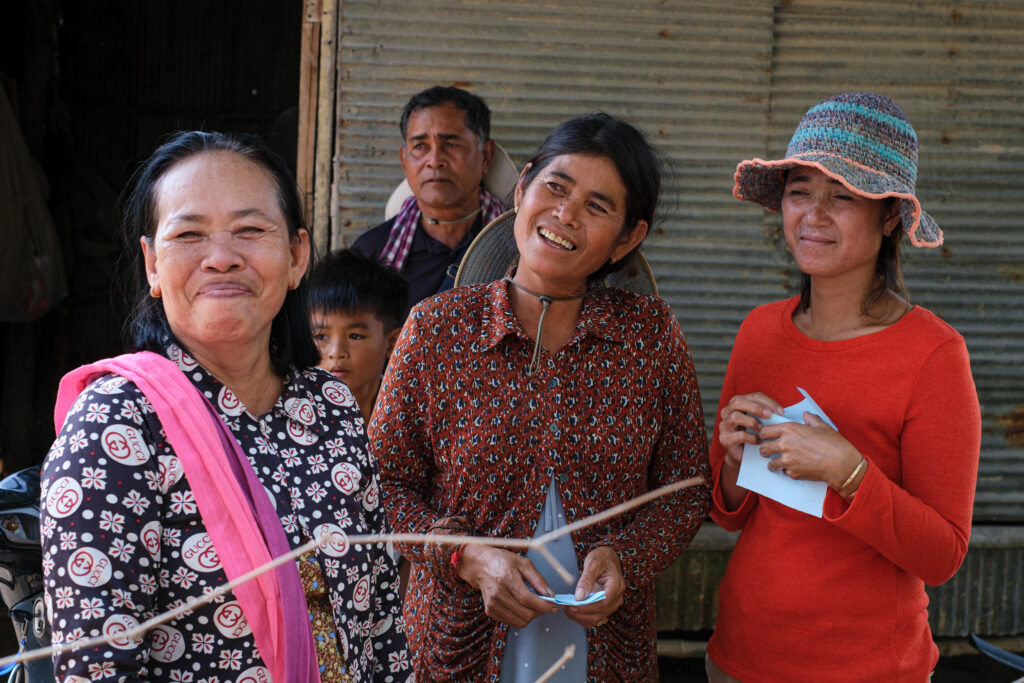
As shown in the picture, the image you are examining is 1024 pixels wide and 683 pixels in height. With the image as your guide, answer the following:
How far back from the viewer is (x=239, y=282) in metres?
1.49

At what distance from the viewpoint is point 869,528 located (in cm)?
184

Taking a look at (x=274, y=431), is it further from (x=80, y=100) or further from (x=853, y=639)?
(x=80, y=100)

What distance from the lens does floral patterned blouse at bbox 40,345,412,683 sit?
1213 millimetres

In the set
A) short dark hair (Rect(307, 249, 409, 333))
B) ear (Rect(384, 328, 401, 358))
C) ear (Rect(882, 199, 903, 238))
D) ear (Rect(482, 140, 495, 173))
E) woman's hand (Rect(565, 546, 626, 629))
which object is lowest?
woman's hand (Rect(565, 546, 626, 629))

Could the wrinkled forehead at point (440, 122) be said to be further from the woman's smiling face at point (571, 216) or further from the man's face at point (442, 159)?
the woman's smiling face at point (571, 216)

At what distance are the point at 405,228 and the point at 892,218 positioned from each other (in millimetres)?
1947

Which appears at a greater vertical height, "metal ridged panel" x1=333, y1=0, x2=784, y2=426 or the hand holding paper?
"metal ridged panel" x1=333, y1=0, x2=784, y2=426

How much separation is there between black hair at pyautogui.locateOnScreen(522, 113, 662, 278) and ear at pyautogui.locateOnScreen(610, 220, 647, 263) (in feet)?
0.05

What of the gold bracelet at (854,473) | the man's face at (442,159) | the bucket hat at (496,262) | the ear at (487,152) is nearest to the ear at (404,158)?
the man's face at (442,159)

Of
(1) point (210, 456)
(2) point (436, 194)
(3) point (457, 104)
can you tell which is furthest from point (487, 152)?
(1) point (210, 456)

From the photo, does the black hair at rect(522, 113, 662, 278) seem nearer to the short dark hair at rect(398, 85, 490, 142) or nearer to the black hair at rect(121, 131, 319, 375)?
the black hair at rect(121, 131, 319, 375)

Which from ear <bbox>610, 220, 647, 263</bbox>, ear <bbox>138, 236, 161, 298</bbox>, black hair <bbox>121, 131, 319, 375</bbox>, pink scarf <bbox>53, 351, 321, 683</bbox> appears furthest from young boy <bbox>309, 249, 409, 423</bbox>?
pink scarf <bbox>53, 351, 321, 683</bbox>

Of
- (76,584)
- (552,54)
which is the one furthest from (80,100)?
(76,584)

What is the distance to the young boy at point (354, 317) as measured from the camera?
300 centimetres
